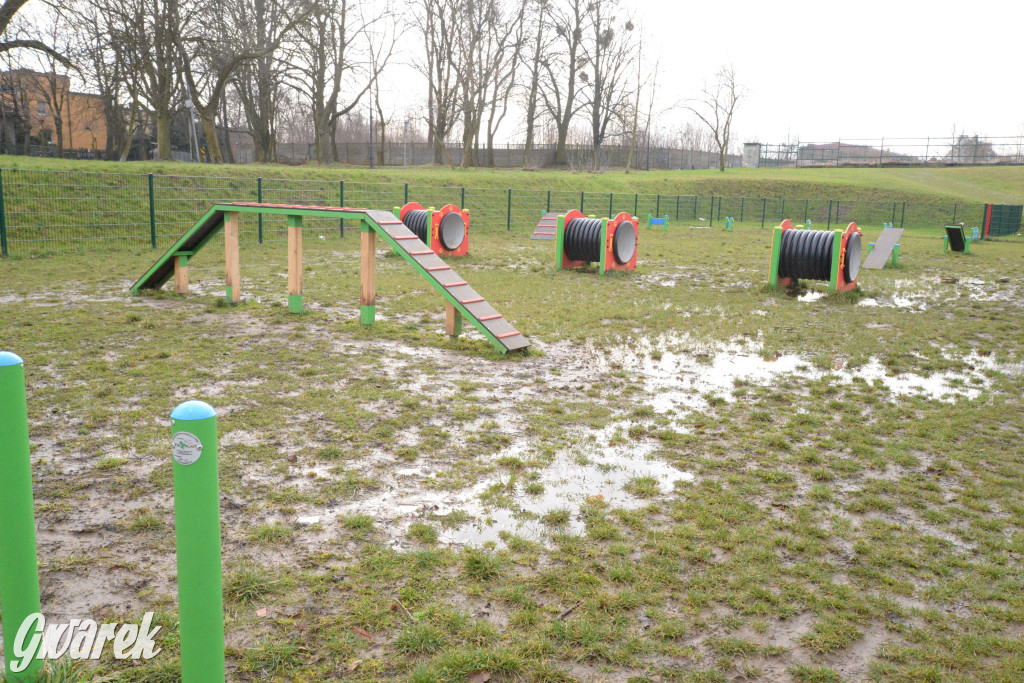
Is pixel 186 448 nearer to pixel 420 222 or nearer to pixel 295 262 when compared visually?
pixel 295 262

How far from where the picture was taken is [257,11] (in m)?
29.4

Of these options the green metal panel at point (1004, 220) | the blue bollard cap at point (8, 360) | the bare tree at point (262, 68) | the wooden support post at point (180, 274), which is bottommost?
the wooden support post at point (180, 274)

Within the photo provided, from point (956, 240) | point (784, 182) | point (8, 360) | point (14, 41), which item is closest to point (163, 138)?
point (14, 41)

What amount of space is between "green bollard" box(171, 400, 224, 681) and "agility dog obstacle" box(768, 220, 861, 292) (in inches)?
482

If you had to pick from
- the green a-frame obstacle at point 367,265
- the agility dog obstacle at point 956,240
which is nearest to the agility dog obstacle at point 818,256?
the green a-frame obstacle at point 367,265

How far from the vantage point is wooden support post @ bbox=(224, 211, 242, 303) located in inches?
395

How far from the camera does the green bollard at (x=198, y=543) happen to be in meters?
2.04

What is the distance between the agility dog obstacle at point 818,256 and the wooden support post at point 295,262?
8.09 meters

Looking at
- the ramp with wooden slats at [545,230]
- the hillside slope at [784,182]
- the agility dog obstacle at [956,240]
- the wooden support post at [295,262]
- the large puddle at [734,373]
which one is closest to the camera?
the large puddle at [734,373]

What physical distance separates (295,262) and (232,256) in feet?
3.89

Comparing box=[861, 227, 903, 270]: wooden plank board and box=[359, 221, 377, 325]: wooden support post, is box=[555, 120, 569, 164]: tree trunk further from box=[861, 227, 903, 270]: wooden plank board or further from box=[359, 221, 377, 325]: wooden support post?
box=[359, 221, 377, 325]: wooden support post

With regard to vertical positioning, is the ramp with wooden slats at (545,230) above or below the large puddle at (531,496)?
above

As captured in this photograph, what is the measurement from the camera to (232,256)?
403 inches

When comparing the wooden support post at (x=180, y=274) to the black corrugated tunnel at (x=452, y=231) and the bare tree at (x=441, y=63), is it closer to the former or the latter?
the black corrugated tunnel at (x=452, y=231)
